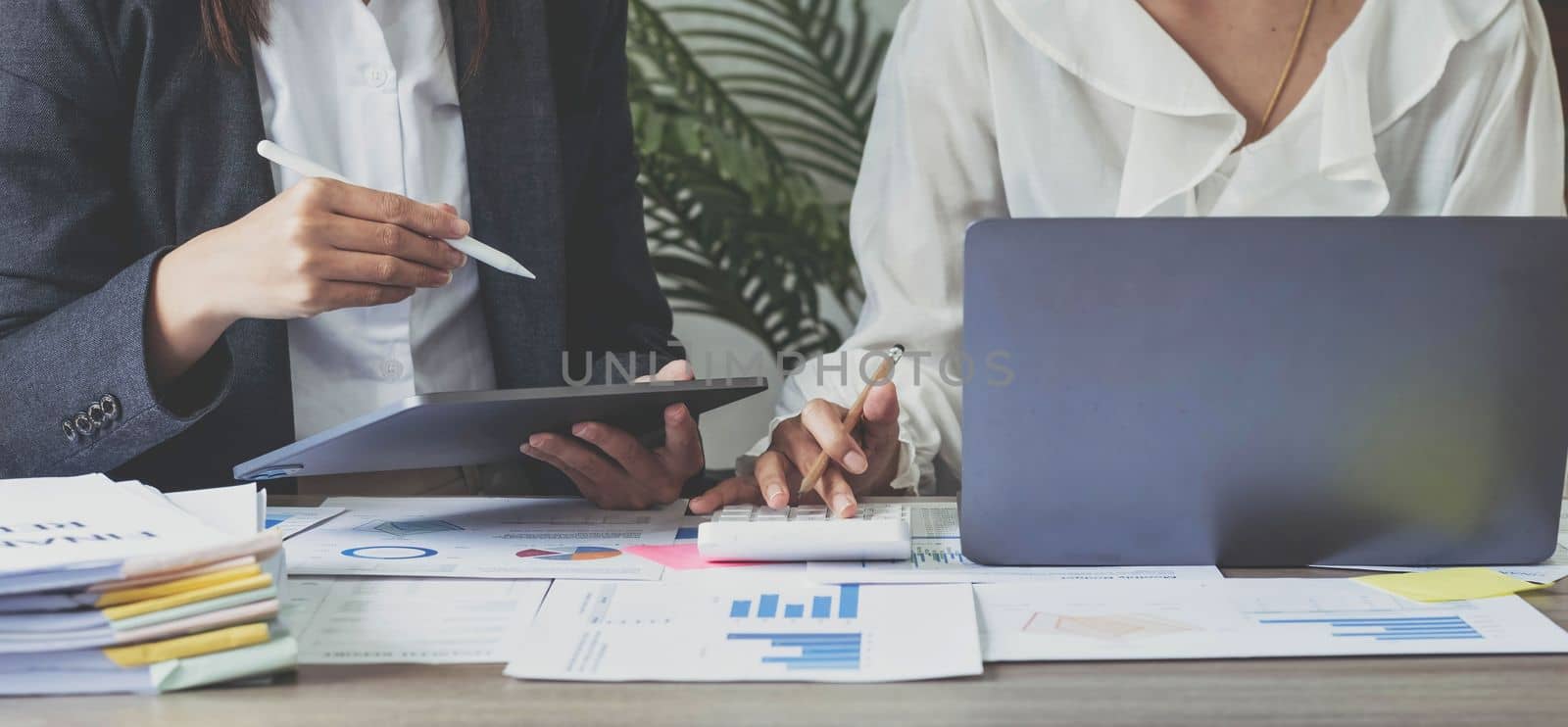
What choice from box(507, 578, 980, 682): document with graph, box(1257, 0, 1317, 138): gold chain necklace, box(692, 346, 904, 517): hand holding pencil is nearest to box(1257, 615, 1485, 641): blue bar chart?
box(507, 578, 980, 682): document with graph

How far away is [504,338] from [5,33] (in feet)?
1.63

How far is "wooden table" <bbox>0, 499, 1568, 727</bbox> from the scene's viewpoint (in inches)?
21.6

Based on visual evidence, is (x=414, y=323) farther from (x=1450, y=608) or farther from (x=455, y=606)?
(x=1450, y=608)

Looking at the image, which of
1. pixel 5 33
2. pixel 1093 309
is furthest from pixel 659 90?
pixel 1093 309

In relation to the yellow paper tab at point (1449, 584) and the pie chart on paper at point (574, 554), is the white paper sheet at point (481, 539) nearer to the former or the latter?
the pie chart on paper at point (574, 554)

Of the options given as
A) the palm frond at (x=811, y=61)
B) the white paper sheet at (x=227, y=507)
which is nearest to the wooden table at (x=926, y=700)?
the white paper sheet at (x=227, y=507)

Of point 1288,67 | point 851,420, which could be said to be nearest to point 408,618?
point 851,420

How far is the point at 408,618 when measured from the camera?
68 centimetres

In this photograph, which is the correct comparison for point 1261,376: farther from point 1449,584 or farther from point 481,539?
point 481,539

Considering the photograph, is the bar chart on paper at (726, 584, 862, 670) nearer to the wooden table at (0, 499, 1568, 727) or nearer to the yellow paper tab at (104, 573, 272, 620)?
the wooden table at (0, 499, 1568, 727)

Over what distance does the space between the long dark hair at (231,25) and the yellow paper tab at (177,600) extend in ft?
2.25

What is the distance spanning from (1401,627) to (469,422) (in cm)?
56

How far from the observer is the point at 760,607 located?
705 mm

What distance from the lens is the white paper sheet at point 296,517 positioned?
91 cm
